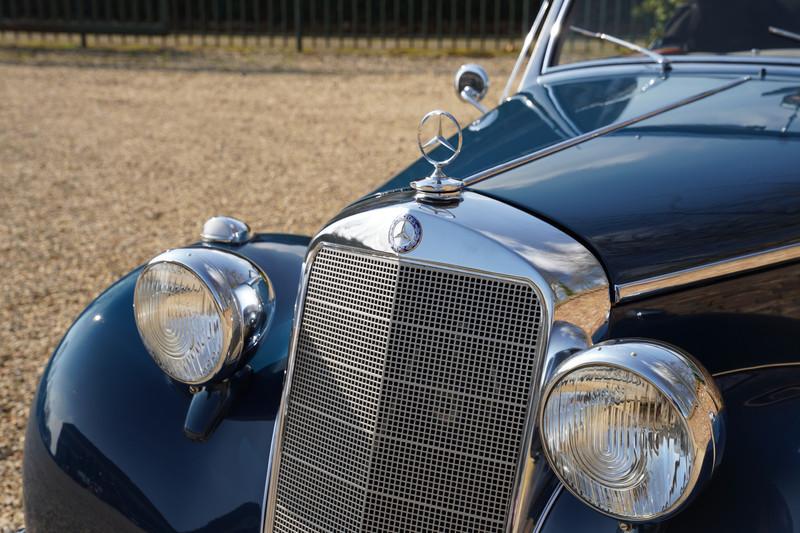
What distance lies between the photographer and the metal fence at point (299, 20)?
15156 mm

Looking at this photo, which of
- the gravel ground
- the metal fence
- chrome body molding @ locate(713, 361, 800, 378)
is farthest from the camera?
the metal fence

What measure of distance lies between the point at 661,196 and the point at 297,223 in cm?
467

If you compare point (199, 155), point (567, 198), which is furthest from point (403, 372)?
point (199, 155)

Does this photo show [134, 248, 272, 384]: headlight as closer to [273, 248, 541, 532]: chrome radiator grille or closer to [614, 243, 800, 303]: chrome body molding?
[273, 248, 541, 532]: chrome radiator grille

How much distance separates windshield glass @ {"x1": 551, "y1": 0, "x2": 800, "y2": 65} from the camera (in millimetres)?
2898

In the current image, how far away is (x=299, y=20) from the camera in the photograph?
15008mm

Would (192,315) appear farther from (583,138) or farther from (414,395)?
(583,138)

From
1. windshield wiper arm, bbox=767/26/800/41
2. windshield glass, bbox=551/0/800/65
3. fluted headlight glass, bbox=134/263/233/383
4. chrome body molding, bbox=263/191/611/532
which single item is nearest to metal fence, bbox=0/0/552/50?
windshield glass, bbox=551/0/800/65

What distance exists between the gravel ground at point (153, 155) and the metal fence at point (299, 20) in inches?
47.9

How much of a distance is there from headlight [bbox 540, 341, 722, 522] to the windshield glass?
1634mm

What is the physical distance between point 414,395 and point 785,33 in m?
1.81

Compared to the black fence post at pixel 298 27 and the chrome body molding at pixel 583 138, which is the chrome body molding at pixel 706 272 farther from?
the black fence post at pixel 298 27

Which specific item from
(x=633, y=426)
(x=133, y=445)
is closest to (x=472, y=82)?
(x=133, y=445)

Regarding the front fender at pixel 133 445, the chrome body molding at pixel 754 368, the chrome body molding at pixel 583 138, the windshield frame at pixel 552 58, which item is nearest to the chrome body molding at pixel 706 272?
the chrome body molding at pixel 754 368
